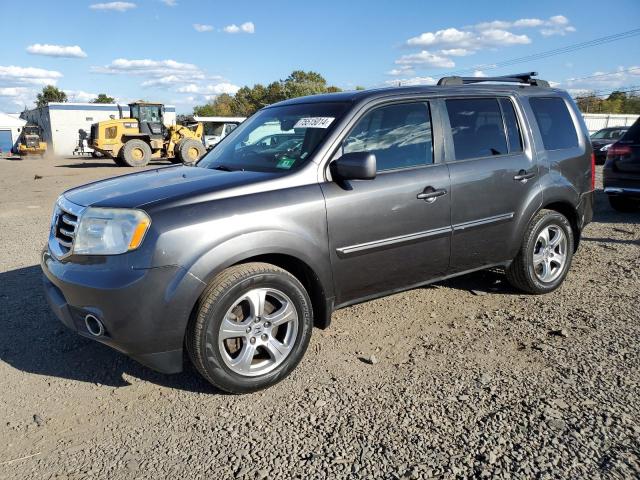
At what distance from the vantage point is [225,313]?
2926mm

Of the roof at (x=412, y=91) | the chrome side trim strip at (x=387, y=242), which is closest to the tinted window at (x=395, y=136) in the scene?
the roof at (x=412, y=91)

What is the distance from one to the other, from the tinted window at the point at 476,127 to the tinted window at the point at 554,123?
0.53 metres

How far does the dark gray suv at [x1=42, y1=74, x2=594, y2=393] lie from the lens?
2.79m

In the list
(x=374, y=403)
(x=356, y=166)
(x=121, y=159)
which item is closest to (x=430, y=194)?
(x=356, y=166)

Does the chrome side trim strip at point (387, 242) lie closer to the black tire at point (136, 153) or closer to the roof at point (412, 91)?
the roof at point (412, 91)

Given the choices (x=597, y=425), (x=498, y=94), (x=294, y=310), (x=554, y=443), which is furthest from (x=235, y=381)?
→ (x=498, y=94)

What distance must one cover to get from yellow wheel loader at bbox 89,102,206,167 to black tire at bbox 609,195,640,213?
18.2 m

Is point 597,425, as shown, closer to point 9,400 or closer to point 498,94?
point 498,94

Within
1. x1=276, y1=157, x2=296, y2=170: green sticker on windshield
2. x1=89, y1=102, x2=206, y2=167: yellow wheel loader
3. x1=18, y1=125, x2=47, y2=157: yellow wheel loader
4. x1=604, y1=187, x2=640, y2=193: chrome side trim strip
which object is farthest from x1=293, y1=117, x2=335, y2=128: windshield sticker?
x1=18, y1=125, x2=47, y2=157: yellow wheel loader

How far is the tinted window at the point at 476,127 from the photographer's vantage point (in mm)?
3963

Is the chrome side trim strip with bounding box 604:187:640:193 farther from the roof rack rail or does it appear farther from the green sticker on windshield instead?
the green sticker on windshield

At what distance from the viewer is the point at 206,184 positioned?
10.4ft

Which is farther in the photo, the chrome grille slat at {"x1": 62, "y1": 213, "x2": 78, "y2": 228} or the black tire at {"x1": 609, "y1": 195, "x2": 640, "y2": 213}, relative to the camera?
the black tire at {"x1": 609, "y1": 195, "x2": 640, "y2": 213}

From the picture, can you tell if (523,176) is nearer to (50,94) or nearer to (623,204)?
(623,204)
